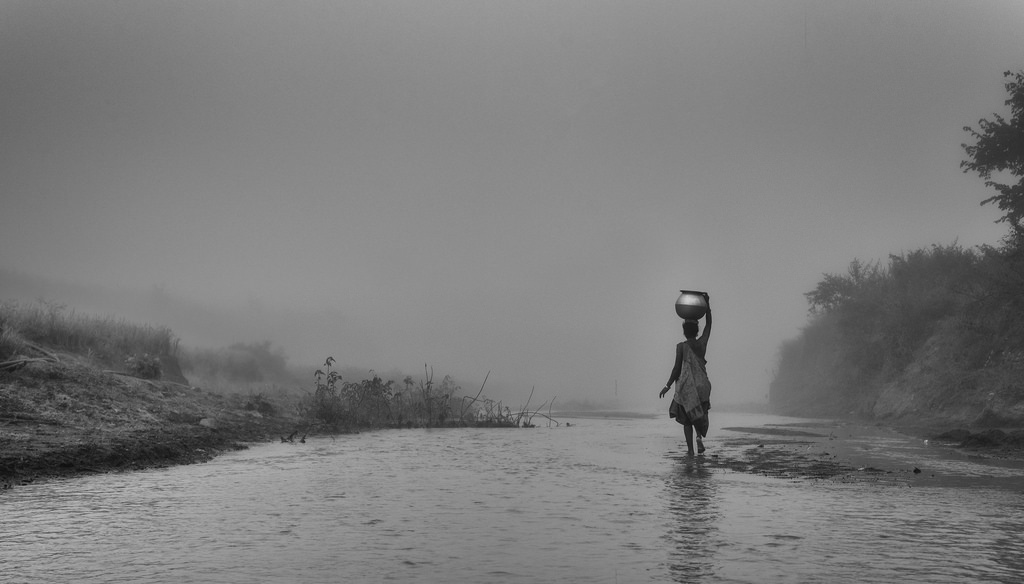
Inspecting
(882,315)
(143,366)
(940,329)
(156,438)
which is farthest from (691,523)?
(882,315)

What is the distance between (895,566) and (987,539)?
4.56 feet

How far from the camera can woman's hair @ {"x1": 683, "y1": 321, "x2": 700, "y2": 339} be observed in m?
14.1

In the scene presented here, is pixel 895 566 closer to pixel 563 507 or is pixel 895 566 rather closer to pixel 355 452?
pixel 563 507

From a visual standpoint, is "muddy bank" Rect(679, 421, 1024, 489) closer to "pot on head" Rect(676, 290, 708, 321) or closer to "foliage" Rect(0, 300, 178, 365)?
"pot on head" Rect(676, 290, 708, 321)

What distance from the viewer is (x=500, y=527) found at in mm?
6688

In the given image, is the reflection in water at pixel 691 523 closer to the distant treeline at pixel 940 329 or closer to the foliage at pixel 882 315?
the distant treeline at pixel 940 329

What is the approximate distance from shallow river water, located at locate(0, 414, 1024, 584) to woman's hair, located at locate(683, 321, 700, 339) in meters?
3.50

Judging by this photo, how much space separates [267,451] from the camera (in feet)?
44.5

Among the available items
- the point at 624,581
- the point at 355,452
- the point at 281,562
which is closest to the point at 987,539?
the point at 624,581

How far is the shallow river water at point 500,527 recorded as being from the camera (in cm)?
507

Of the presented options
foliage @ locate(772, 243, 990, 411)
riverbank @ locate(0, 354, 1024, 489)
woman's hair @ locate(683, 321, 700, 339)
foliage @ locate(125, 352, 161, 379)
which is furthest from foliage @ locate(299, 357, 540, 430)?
foliage @ locate(772, 243, 990, 411)

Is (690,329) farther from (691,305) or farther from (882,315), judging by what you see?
(882,315)

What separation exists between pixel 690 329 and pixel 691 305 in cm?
56

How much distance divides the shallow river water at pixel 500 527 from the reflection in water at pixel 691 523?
24mm
